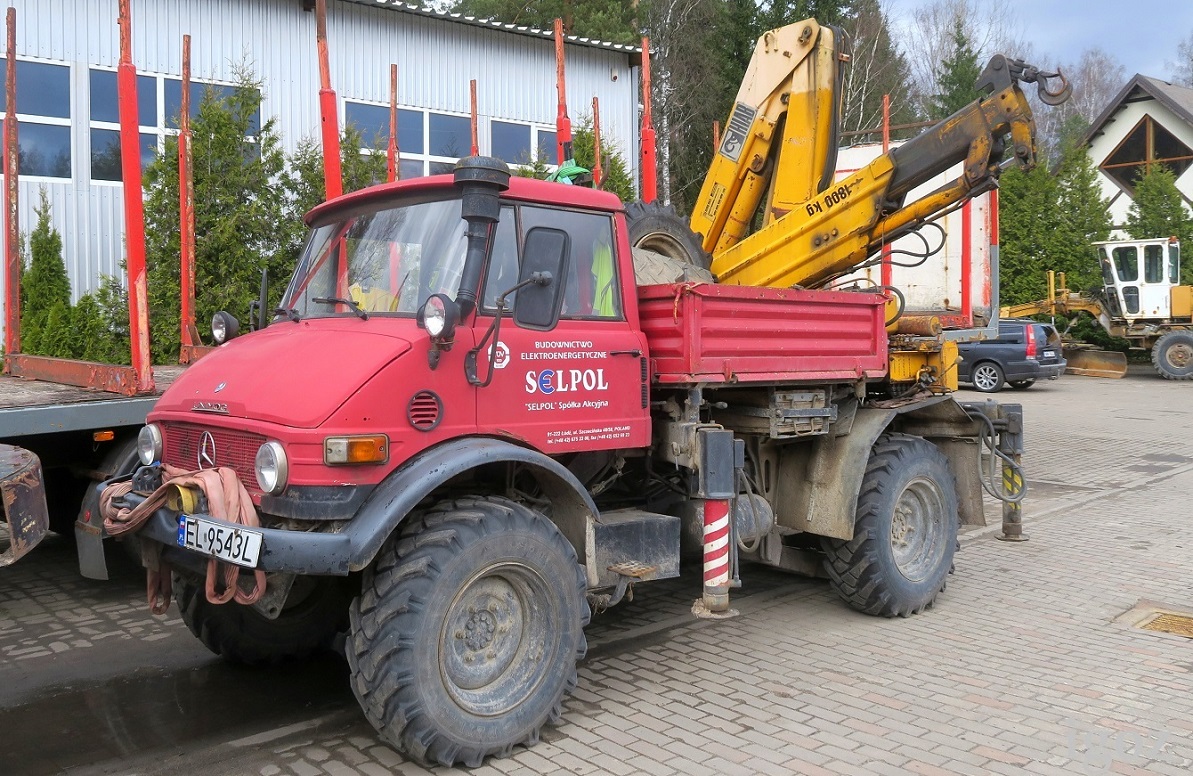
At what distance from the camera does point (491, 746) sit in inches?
165

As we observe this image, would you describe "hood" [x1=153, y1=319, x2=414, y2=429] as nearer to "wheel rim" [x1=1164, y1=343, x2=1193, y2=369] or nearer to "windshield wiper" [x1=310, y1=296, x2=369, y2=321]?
"windshield wiper" [x1=310, y1=296, x2=369, y2=321]

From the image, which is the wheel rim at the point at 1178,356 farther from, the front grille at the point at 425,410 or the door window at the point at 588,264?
the front grille at the point at 425,410

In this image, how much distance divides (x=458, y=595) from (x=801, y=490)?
2.99m

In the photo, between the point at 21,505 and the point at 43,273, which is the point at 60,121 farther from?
the point at 21,505

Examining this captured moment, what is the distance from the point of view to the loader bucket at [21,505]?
3797 millimetres

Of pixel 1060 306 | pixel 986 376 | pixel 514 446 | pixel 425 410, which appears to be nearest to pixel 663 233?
pixel 514 446

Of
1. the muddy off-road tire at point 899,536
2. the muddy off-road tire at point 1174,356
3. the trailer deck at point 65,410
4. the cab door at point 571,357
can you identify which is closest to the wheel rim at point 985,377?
the muddy off-road tire at point 1174,356

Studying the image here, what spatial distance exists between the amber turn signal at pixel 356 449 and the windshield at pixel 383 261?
2.47 ft

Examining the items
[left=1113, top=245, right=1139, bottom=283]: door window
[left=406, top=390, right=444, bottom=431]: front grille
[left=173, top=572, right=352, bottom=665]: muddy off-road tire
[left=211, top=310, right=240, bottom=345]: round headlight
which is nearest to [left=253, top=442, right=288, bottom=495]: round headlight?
[left=406, top=390, right=444, bottom=431]: front grille

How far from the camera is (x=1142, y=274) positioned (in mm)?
25984

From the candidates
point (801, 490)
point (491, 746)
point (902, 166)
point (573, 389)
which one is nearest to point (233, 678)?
point (491, 746)

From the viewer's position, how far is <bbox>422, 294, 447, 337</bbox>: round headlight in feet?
13.2

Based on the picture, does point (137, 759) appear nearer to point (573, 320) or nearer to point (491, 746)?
point (491, 746)

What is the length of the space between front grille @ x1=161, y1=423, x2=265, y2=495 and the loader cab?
2701 cm
